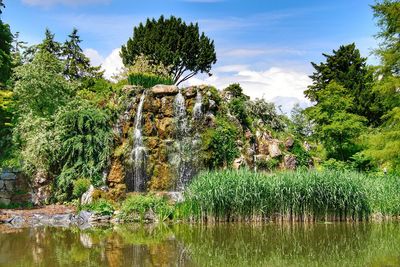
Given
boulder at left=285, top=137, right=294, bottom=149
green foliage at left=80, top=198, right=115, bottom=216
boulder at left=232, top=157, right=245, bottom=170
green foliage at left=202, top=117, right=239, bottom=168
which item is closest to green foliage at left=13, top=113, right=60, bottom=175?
green foliage at left=80, top=198, right=115, bottom=216

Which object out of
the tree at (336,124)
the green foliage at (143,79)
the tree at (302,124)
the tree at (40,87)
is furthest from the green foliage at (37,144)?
Result: the tree at (302,124)

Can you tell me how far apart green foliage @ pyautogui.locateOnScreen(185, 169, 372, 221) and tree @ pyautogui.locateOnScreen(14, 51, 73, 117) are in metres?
9.79

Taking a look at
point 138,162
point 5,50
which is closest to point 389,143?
point 138,162

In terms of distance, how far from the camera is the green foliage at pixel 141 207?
15.6 metres

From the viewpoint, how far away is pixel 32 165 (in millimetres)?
18797

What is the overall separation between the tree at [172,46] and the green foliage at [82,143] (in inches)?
682

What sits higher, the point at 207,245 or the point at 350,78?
the point at 350,78

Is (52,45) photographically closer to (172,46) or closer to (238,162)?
(172,46)

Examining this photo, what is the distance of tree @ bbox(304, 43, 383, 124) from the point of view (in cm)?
3117

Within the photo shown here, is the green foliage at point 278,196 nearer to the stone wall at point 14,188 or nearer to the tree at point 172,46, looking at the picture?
the stone wall at point 14,188

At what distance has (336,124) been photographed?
23.0 meters

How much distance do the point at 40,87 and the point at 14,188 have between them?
4.67m

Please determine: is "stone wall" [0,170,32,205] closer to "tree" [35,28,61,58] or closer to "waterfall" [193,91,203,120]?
"waterfall" [193,91,203,120]

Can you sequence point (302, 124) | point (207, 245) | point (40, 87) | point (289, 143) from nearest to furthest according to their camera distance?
1. point (207, 245)
2. point (40, 87)
3. point (289, 143)
4. point (302, 124)
